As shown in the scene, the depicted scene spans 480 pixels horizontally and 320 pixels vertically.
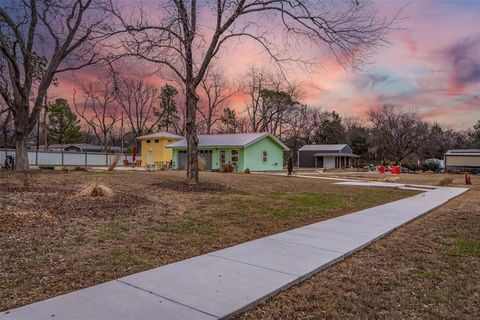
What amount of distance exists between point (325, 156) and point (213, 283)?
52.8 meters

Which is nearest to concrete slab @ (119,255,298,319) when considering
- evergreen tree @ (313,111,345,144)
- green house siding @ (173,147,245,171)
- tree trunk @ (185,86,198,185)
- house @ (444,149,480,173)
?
tree trunk @ (185,86,198,185)

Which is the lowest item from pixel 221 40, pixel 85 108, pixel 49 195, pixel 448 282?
pixel 448 282

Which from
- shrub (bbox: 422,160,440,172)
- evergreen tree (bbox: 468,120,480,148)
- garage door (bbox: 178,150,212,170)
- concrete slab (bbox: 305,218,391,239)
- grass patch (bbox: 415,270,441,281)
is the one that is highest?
evergreen tree (bbox: 468,120,480,148)

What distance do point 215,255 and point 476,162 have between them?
149ft

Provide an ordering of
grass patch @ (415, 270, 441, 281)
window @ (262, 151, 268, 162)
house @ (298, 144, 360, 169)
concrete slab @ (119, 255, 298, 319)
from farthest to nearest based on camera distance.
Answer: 1. house @ (298, 144, 360, 169)
2. window @ (262, 151, 268, 162)
3. grass patch @ (415, 270, 441, 281)
4. concrete slab @ (119, 255, 298, 319)

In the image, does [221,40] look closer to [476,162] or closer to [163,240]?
[163,240]

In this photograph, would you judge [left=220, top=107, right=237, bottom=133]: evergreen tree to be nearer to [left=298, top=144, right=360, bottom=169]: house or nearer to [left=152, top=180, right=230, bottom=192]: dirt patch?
[left=298, top=144, right=360, bottom=169]: house

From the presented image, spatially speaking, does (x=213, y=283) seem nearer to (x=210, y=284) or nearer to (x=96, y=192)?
(x=210, y=284)

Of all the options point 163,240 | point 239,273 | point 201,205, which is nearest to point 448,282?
point 239,273

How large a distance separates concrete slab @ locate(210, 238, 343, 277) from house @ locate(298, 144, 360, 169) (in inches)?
1962

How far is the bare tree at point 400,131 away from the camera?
178ft

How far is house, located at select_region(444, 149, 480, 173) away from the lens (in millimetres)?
42341

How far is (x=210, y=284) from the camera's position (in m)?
4.06

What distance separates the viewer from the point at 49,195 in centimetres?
970
